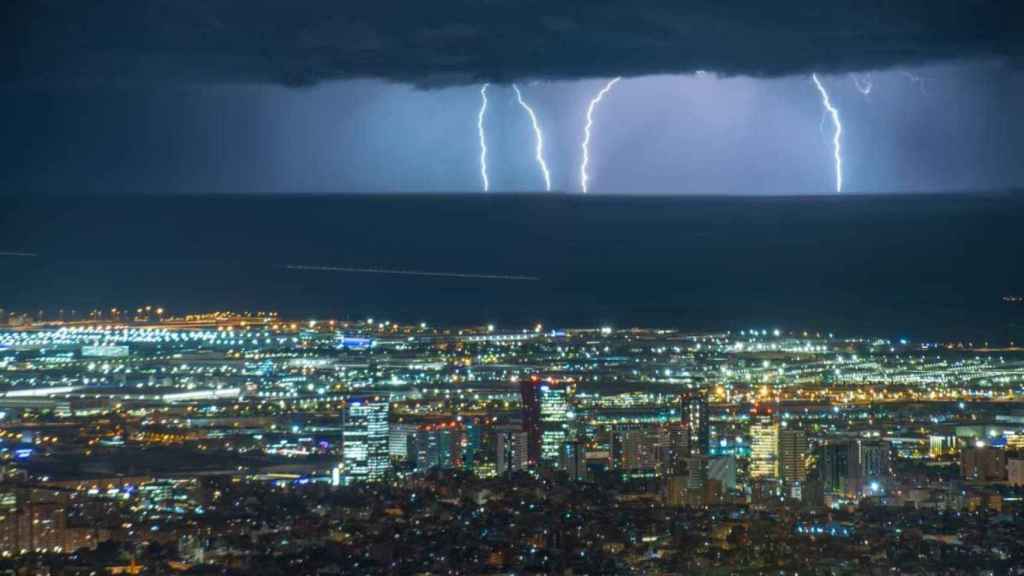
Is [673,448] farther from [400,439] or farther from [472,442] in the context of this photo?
[400,439]

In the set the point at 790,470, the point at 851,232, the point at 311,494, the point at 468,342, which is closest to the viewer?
the point at 311,494

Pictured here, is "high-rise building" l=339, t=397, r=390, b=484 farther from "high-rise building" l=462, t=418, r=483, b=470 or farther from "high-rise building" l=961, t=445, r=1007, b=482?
"high-rise building" l=961, t=445, r=1007, b=482

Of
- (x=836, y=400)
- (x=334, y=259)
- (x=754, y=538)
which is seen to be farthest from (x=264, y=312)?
(x=754, y=538)

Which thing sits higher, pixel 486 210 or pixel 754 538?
pixel 486 210

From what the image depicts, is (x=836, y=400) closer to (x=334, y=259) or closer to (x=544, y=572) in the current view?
(x=544, y=572)

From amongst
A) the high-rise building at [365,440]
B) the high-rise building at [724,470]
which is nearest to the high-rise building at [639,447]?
the high-rise building at [724,470]

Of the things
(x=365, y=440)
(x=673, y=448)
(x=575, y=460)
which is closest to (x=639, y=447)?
(x=673, y=448)

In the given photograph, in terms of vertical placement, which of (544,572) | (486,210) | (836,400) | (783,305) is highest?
(486,210)

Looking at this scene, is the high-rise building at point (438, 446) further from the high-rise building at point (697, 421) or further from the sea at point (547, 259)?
the sea at point (547, 259)
